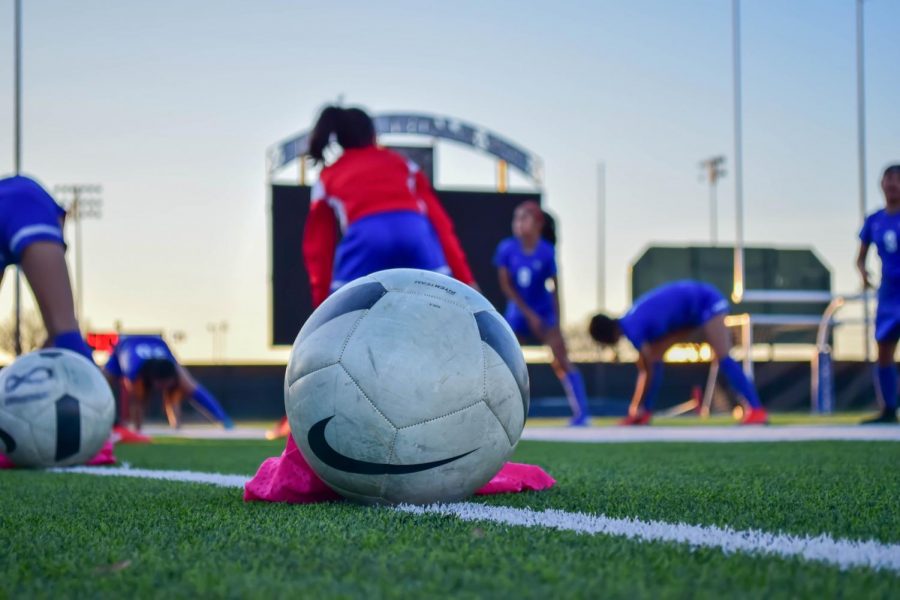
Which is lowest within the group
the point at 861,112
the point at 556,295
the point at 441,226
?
the point at 556,295

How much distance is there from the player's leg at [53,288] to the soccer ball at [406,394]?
10.6 ft

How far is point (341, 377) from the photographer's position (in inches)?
120

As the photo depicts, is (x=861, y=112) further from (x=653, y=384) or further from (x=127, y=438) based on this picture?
(x=127, y=438)

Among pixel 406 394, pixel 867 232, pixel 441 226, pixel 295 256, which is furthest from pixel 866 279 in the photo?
pixel 295 256

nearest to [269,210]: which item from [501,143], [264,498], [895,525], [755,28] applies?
[501,143]

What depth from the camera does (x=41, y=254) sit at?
591 centimetres

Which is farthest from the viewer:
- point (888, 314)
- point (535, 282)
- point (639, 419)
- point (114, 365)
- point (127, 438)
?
point (114, 365)

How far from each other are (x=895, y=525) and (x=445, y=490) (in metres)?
1.28

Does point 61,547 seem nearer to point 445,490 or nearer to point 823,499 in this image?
point 445,490

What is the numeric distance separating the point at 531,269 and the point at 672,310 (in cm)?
176

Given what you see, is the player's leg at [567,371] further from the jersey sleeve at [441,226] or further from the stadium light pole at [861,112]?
the stadium light pole at [861,112]

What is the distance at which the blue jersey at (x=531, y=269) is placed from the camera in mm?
11430

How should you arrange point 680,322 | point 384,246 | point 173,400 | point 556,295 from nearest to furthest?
point 384,246 → point 680,322 → point 556,295 → point 173,400

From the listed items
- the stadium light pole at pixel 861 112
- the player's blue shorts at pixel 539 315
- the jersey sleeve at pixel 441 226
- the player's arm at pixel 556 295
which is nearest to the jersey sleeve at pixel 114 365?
the player's blue shorts at pixel 539 315
